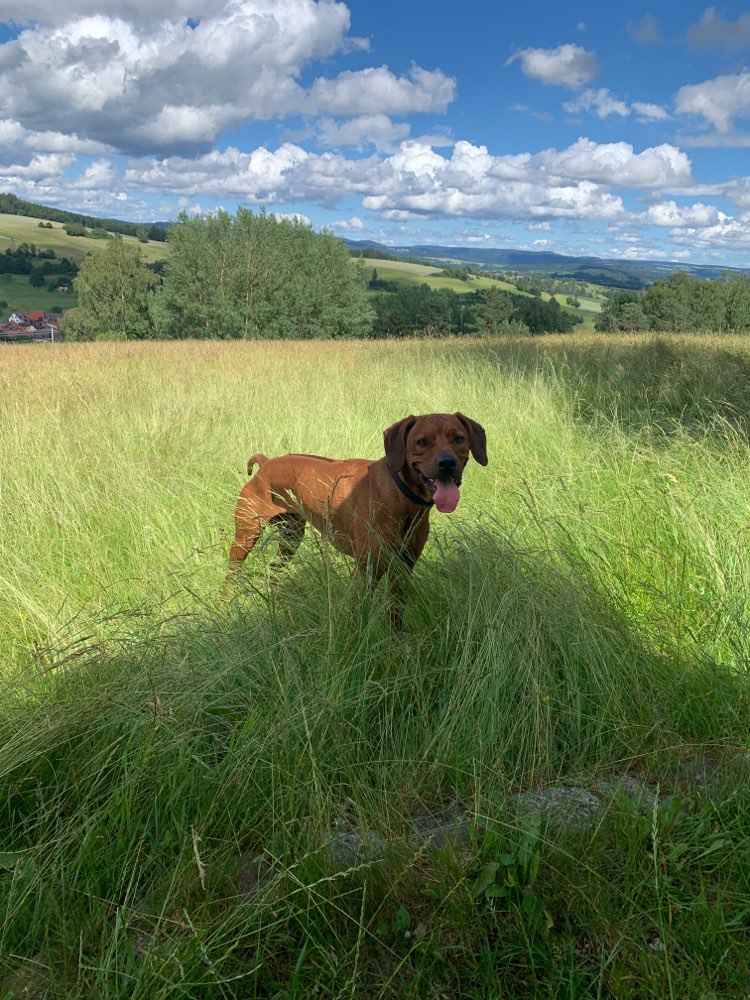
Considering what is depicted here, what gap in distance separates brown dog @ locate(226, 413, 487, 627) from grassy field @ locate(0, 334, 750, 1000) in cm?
18

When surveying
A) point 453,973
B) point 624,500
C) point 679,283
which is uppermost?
point 679,283

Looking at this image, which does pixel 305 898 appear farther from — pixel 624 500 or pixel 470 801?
pixel 624 500

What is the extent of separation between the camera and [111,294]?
2170 inches

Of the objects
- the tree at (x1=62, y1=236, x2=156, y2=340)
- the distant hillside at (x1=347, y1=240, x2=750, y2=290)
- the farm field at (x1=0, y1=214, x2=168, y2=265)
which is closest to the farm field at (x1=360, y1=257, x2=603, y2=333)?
the distant hillside at (x1=347, y1=240, x2=750, y2=290)

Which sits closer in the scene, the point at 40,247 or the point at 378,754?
the point at 378,754

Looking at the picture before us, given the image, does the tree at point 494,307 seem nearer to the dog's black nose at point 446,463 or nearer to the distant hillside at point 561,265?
the distant hillside at point 561,265

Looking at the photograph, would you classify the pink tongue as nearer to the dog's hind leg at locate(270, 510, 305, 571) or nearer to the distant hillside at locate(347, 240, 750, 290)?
the dog's hind leg at locate(270, 510, 305, 571)

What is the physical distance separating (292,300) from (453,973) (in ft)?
152

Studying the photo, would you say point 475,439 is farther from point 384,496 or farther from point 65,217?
point 65,217

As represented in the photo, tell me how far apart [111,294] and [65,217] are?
52920 millimetres

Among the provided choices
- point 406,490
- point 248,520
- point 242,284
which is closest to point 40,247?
point 242,284

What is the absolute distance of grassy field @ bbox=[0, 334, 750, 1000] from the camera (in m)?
1.48

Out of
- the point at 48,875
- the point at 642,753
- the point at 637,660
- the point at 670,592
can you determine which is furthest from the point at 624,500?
the point at 48,875

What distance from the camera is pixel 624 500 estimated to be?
12.9ft
